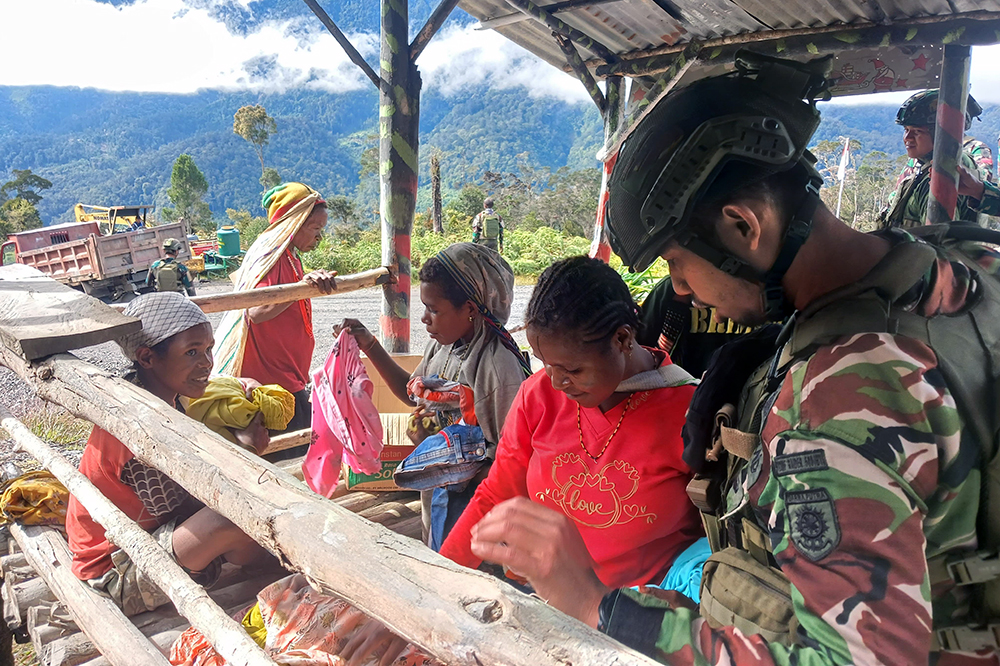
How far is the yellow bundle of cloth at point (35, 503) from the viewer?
2.99 meters

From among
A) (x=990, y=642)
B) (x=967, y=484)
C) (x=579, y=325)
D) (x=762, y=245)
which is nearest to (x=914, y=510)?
(x=967, y=484)

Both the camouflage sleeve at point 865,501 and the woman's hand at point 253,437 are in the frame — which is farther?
the woman's hand at point 253,437

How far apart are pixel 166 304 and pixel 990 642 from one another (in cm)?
267

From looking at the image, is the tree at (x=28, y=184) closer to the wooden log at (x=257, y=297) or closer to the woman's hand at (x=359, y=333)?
the wooden log at (x=257, y=297)

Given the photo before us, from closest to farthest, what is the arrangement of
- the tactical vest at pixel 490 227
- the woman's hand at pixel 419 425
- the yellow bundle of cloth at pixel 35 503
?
the woman's hand at pixel 419 425 < the yellow bundle of cloth at pixel 35 503 < the tactical vest at pixel 490 227

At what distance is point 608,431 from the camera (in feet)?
5.43

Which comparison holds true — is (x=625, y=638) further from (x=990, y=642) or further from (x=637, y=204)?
(x=637, y=204)

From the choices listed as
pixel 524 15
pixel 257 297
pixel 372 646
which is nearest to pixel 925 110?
pixel 524 15

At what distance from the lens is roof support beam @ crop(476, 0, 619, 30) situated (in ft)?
13.9

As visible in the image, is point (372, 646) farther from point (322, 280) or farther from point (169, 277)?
point (169, 277)

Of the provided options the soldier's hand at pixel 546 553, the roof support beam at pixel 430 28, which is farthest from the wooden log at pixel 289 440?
the soldier's hand at pixel 546 553

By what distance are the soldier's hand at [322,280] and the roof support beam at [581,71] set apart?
2.60 metres

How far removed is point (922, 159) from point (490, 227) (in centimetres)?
1120

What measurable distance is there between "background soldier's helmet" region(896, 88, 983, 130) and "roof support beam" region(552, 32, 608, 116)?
92.5 inches
